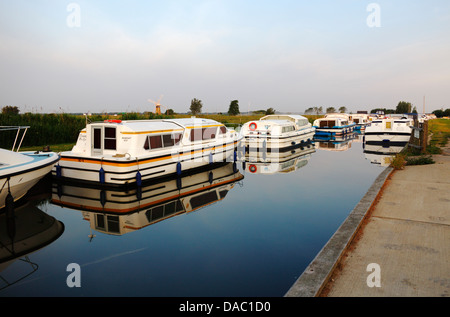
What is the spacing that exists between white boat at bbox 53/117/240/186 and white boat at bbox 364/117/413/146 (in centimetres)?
1749

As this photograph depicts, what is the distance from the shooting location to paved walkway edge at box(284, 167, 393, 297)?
4871mm

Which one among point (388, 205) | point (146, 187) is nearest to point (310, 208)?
point (388, 205)

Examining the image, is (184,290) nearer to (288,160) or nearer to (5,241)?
(5,241)

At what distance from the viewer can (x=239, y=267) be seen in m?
6.66

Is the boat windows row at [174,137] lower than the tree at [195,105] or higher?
lower

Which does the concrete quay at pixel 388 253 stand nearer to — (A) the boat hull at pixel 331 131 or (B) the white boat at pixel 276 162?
(B) the white boat at pixel 276 162

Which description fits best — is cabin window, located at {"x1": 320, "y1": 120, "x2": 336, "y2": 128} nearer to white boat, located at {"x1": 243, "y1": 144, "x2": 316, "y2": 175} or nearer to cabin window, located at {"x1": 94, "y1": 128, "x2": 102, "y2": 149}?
white boat, located at {"x1": 243, "y1": 144, "x2": 316, "y2": 175}

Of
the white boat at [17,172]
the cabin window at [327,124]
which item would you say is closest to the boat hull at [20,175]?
the white boat at [17,172]

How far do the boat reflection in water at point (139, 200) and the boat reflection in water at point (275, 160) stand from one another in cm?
313

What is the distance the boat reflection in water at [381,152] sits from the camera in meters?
20.3

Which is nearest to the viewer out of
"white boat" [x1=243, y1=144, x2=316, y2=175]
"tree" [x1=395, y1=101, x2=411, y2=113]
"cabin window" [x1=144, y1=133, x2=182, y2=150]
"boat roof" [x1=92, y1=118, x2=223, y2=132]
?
"boat roof" [x1=92, y1=118, x2=223, y2=132]

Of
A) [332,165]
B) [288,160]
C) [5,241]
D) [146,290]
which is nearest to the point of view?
[146,290]

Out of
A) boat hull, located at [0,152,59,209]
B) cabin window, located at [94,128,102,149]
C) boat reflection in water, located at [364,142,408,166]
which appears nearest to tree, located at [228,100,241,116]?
boat reflection in water, located at [364,142,408,166]
